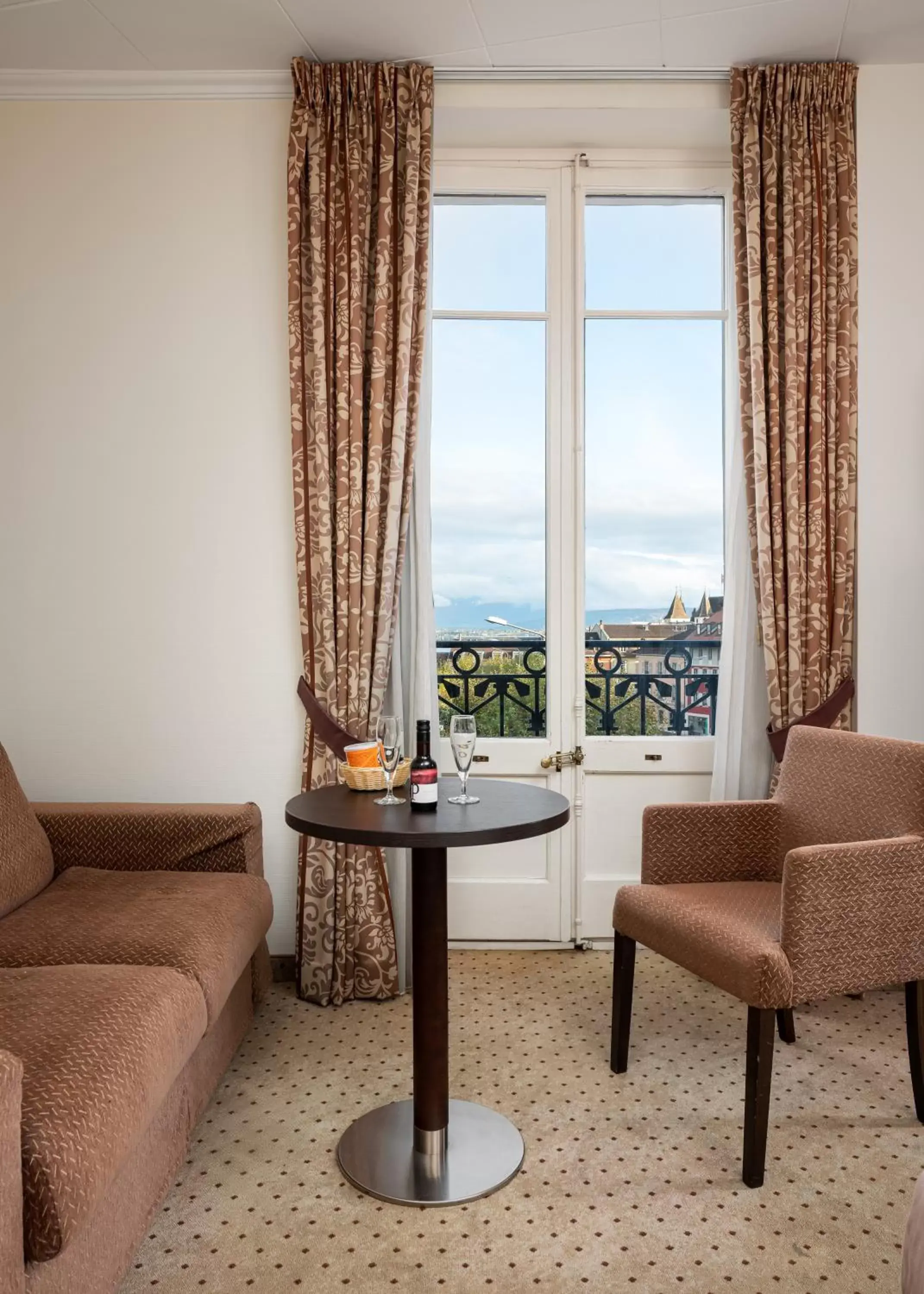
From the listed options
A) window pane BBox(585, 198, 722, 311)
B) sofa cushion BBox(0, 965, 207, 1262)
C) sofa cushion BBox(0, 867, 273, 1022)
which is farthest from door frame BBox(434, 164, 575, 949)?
sofa cushion BBox(0, 965, 207, 1262)

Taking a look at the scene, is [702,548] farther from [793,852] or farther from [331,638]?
[793,852]

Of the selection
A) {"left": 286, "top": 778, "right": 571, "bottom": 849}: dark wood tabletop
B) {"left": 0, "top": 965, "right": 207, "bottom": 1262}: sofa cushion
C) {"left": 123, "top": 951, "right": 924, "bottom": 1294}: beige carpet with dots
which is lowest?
{"left": 123, "top": 951, "right": 924, "bottom": 1294}: beige carpet with dots

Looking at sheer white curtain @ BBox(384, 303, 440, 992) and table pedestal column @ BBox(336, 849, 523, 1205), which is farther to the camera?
sheer white curtain @ BBox(384, 303, 440, 992)

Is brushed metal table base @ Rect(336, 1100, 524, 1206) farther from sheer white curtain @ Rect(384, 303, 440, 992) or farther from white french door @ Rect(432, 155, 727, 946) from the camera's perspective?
white french door @ Rect(432, 155, 727, 946)

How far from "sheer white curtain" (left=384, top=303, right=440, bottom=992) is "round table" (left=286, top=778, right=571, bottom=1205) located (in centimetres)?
90

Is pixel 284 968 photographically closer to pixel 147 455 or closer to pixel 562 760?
pixel 562 760

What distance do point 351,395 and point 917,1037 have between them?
2.42 m

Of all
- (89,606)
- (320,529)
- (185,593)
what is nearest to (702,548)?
(320,529)

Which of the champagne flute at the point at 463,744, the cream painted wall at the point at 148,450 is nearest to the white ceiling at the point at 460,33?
the cream painted wall at the point at 148,450

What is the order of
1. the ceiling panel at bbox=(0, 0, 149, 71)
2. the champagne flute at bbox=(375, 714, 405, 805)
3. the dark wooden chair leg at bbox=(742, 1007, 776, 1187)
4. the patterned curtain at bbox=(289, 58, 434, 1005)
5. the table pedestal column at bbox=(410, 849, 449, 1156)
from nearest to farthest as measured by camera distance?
1. the dark wooden chair leg at bbox=(742, 1007, 776, 1187)
2. the table pedestal column at bbox=(410, 849, 449, 1156)
3. the champagne flute at bbox=(375, 714, 405, 805)
4. the ceiling panel at bbox=(0, 0, 149, 71)
5. the patterned curtain at bbox=(289, 58, 434, 1005)

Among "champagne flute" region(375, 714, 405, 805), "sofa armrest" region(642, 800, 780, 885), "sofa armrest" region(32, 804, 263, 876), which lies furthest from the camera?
"sofa armrest" region(32, 804, 263, 876)

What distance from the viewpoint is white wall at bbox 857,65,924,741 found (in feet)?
10.3

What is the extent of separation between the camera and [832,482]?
3.14 m

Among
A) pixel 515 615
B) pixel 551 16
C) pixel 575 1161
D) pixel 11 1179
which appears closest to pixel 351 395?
pixel 515 615
